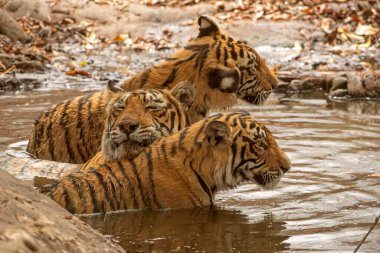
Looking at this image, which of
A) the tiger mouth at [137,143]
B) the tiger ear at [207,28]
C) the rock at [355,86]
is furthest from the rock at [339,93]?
the tiger mouth at [137,143]

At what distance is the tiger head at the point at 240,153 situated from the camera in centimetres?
613

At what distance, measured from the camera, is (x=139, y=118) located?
20.8 ft

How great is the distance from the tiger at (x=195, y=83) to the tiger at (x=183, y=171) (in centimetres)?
124

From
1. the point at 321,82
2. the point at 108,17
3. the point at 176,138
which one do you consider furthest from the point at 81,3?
the point at 176,138

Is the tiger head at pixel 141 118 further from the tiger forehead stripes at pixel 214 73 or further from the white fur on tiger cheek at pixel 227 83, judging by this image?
the white fur on tiger cheek at pixel 227 83

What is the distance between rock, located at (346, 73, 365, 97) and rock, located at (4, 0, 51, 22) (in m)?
7.01

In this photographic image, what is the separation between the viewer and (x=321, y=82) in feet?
40.4

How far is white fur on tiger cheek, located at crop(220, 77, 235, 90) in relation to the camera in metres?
7.66

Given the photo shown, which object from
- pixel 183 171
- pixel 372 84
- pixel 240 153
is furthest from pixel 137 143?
pixel 372 84

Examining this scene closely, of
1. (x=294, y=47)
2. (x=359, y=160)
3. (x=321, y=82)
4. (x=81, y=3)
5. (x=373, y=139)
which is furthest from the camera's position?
(x=81, y=3)

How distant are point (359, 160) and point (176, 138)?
91.4 inches

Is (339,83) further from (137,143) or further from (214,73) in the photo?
(137,143)

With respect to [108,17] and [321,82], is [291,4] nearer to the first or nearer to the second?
[108,17]

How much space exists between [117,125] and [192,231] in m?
0.93
